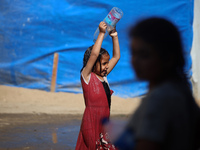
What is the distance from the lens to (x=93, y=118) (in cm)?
282

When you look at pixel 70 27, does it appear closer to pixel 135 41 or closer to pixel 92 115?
pixel 92 115

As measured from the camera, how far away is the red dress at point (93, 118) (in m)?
2.79

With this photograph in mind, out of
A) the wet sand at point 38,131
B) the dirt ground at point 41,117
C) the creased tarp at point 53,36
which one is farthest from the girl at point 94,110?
the creased tarp at point 53,36

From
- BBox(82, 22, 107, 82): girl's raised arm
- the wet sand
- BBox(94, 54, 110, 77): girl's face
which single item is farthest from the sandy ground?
BBox(82, 22, 107, 82): girl's raised arm

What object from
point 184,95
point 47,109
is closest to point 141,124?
point 184,95

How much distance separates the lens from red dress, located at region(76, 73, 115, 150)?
2.79 metres

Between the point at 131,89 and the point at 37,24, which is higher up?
the point at 37,24

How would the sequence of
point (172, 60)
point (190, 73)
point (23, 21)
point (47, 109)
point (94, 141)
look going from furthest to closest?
1. point (190, 73)
2. point (23, 21)
3. point (47, 109)
4. point (94, 141)
5. point (172, 60)


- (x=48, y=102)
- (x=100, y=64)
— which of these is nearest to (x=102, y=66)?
(x=100, y=64)

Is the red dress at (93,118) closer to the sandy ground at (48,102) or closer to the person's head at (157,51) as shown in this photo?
the person's head at (157,51)

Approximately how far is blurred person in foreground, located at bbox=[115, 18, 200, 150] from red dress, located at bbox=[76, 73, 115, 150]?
1.59 meters

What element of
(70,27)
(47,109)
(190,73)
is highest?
(70,27)

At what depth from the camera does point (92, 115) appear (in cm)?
282

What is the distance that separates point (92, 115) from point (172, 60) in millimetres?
1716
